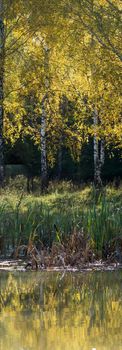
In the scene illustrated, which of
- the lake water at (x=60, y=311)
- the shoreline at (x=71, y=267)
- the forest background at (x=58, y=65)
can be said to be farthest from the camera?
the forest background at (x=58, y=65)

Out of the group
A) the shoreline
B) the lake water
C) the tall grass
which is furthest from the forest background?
the lake water

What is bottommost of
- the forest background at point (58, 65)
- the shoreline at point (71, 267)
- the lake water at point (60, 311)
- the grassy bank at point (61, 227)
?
the lake water at point (60, 311)

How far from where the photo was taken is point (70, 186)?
21.0 metres

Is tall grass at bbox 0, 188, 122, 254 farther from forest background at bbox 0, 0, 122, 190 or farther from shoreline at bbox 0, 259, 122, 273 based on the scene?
forest background at bbox 0, 0, 122, 190

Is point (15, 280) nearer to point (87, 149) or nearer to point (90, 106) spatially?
point (90, 106)

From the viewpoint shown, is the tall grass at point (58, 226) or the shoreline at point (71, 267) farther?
the tall grass at point (58, 226)

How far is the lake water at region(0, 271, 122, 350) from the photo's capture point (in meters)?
5.17

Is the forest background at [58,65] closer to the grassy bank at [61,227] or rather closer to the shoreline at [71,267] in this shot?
the grassy bank at [61,227]

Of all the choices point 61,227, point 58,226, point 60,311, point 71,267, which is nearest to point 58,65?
point 58,226

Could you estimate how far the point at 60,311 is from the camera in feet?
20.4

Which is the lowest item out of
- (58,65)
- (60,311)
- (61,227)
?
(60,311)

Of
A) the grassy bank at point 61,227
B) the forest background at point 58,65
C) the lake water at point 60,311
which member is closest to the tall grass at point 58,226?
the grassy bank at point 61,227

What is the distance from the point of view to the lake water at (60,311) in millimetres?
5172

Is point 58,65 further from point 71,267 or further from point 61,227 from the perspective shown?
point 71,267
